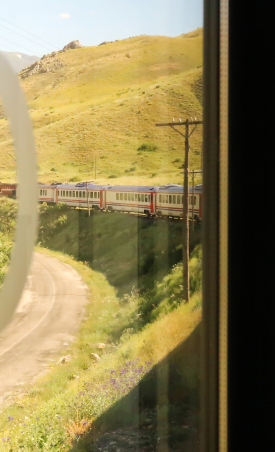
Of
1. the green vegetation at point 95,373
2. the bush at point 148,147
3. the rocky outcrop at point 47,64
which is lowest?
the green vegetation at point 95,373

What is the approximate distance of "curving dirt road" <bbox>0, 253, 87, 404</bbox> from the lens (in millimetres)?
1123

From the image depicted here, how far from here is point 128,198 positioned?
137 cm

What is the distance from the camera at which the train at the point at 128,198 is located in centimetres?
124

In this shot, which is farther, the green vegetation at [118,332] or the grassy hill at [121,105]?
the grassy hill at [121,105]

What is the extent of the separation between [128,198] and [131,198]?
0.4 inches

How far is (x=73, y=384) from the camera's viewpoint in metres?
1.18

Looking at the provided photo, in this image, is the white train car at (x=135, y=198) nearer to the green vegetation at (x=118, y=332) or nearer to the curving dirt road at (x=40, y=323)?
the green vegetation at (x=118, y=332)

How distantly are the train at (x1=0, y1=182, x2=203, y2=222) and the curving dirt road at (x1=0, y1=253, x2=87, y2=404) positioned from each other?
0.18 meters

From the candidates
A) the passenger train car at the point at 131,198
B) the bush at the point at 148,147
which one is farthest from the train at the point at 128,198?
the bush at the point at 148,147

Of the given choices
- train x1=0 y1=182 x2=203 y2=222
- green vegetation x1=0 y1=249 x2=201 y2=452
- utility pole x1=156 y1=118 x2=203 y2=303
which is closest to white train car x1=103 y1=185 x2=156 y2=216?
→ train x1=0 y1=182 x2=203 y2=222

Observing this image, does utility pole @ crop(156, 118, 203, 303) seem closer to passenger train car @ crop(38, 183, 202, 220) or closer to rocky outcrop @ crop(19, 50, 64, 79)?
passenger train car @ crop(38, 183, 202, 220)

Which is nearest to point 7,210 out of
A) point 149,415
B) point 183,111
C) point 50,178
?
point 50,178

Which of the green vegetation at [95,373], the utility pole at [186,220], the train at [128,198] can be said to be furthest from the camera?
the utility pole at [186,220]
